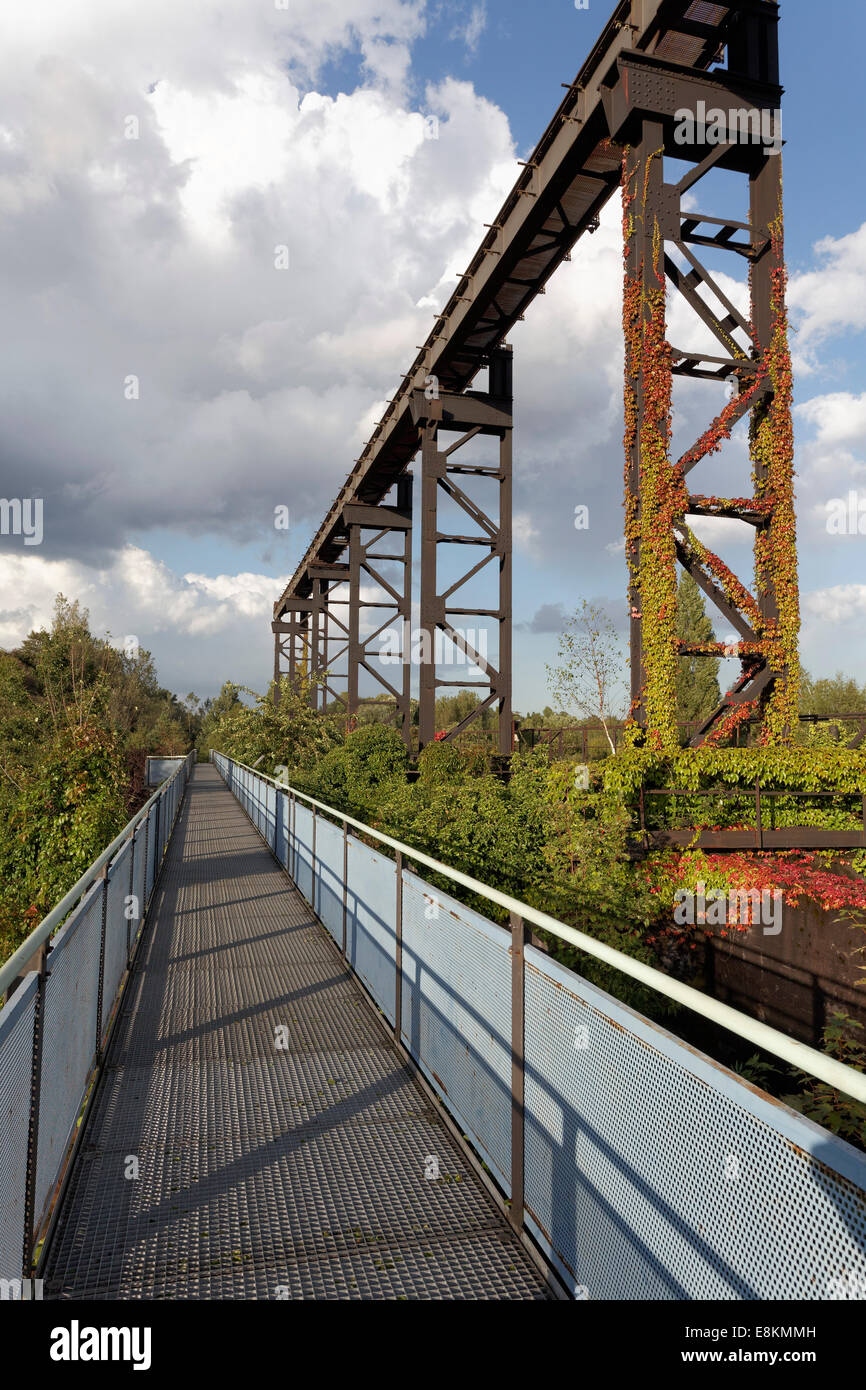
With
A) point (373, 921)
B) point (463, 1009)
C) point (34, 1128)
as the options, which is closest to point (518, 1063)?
point (463, 1009)

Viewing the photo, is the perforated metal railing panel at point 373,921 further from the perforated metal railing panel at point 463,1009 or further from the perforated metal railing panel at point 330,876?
the perforated metal railing panel at point 330,876

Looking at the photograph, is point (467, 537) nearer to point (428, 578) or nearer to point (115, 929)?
point (428, 578)

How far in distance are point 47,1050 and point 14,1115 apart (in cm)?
50

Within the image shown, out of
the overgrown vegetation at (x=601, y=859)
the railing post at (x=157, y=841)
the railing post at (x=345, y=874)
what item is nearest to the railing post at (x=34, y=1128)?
the railing post at (x=345, y=874)

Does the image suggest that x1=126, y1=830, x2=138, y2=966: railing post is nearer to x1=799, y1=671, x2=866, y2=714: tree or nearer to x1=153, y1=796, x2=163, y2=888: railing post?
x1=153, y1=796, x2=163, y2=888: railing post

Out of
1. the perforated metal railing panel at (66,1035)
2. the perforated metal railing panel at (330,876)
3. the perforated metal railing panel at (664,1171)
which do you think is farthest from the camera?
the perforated metal railing panel at (330,876)

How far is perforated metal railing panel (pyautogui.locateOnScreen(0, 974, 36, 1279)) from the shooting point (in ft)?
7.42

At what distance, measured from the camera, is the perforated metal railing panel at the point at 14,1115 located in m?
2.26

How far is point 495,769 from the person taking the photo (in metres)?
17.8

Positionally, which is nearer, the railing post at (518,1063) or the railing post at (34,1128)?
the railing post at (34,1128)

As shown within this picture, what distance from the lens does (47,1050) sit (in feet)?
9.55
